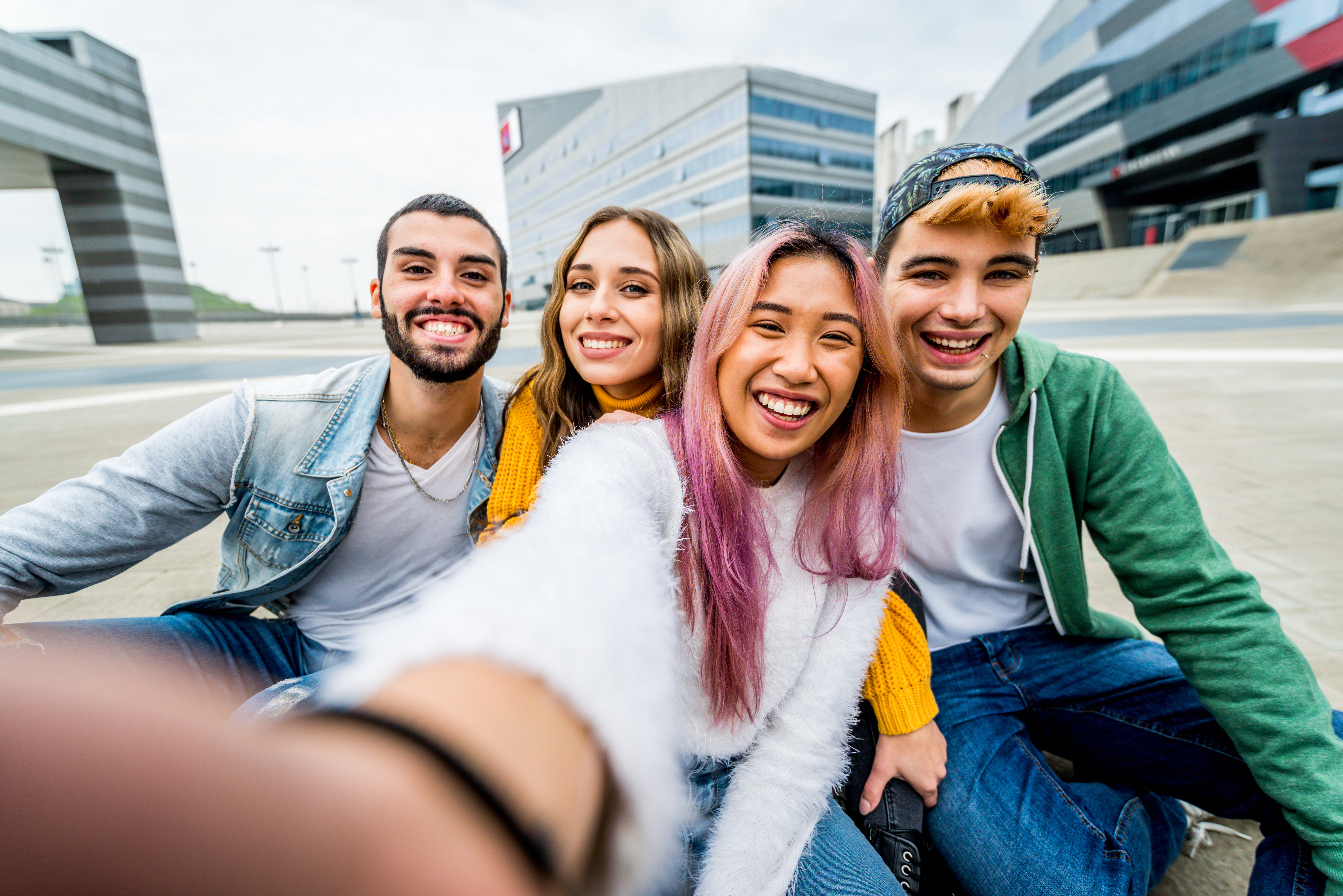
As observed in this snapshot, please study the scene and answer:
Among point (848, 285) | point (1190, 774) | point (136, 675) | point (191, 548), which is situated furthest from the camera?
point (191, 548)

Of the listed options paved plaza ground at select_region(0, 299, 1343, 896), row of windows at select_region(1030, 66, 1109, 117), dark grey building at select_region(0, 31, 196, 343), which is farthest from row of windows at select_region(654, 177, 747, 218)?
paved plaza ground at select_region(0, 299, 1343, 896)

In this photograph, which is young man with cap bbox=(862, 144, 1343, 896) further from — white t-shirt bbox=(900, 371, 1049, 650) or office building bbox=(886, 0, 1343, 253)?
office building bbox=(886, 0, 1343, 253)

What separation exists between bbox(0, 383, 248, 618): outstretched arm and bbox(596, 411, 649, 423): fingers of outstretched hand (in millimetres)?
1271

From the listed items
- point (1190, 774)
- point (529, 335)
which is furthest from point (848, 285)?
point (529, 335)

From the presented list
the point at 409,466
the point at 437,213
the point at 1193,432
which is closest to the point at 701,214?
the point at 1193,432

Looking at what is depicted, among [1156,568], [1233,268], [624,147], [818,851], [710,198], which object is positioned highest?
[624,147]

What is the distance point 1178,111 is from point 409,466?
4539cm

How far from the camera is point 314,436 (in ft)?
6.69

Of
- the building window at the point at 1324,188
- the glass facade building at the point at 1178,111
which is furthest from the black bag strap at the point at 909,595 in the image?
the building window at the point at 1324,188

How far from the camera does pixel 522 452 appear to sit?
2111 mm

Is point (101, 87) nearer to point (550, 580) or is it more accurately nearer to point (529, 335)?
point (529, 335)

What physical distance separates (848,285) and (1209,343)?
14.2 m

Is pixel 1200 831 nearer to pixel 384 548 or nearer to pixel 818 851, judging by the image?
pixel 818 851

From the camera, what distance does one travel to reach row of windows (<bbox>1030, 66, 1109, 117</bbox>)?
36.2 metres
